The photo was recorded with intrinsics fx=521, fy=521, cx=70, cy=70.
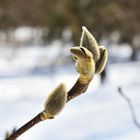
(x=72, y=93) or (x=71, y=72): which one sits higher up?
(x=71, y=72)

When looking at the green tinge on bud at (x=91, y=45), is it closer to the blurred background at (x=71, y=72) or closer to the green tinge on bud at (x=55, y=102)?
the green tinge on bud at (x=55, y=102)

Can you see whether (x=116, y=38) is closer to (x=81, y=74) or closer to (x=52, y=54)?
(x=52, y=54)

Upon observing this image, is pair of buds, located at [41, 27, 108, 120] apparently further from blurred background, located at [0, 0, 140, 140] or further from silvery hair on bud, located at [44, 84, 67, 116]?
blurred background, located at [0, 0, 140, 140]

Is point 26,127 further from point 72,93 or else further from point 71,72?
point 71,72

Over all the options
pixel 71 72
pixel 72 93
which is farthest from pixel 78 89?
pixel 71 72

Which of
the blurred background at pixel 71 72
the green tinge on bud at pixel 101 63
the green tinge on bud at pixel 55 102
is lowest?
the green tinge on bud at pixel 55 102

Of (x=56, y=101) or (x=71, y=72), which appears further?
(x=71, y=72)

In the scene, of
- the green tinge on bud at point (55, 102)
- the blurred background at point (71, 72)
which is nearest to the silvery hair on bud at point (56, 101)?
the green tinge on bud at point (55, 102)

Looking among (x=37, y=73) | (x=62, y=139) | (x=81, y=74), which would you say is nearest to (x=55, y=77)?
(x=37, y=73)
